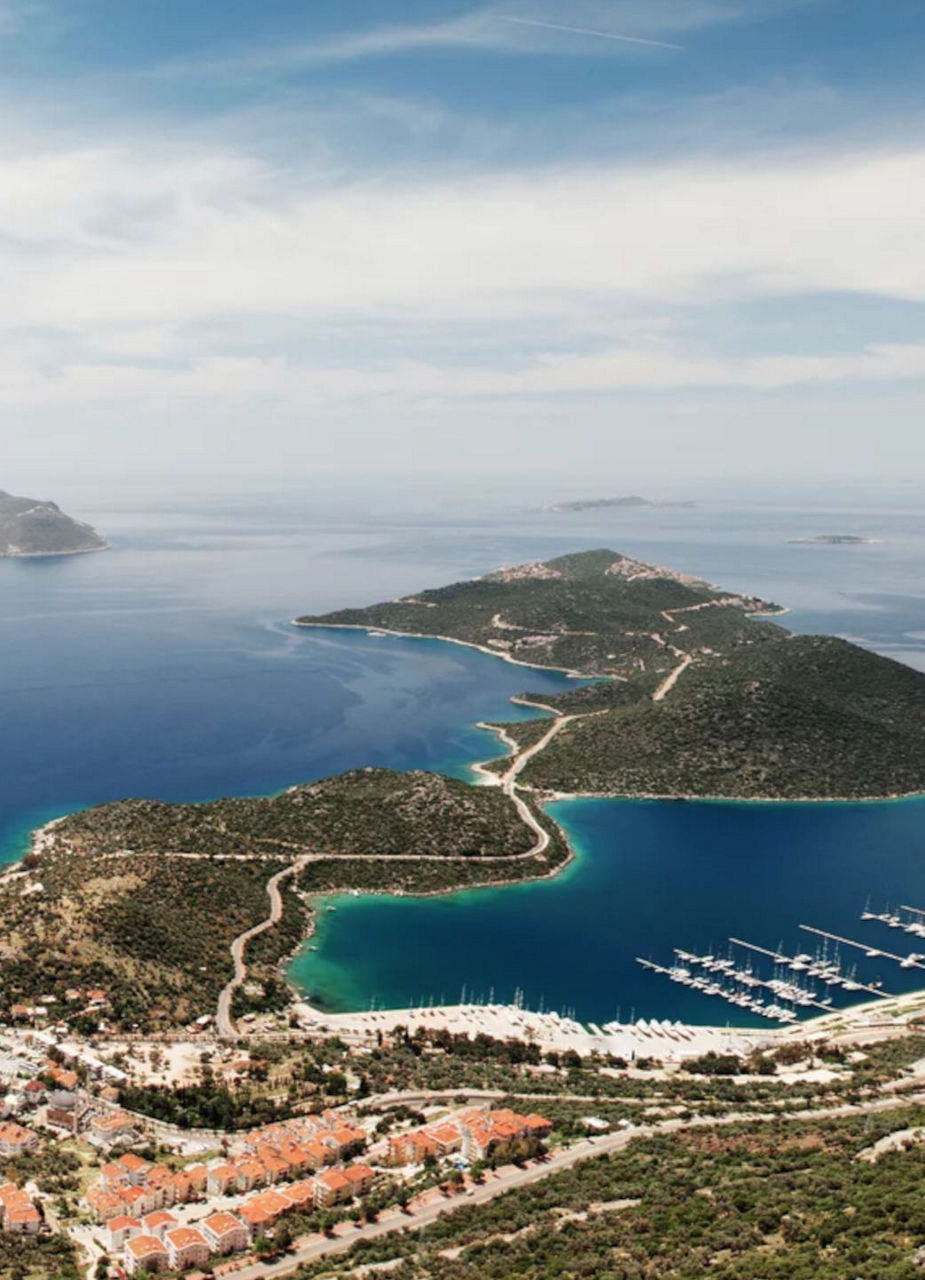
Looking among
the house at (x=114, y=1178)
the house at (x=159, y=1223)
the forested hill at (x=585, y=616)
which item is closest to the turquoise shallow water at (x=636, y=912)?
the house at (x=114, y=1178)

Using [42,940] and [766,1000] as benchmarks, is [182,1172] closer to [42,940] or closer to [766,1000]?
[42,940]

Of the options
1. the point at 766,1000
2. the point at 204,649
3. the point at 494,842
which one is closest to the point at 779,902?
the point at 766,1000

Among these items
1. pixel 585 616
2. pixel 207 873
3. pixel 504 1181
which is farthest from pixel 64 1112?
pixel 585 616

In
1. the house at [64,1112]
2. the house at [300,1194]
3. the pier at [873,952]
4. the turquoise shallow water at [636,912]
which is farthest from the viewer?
the pier at [873,952]

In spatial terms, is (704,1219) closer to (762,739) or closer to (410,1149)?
(410,1149)

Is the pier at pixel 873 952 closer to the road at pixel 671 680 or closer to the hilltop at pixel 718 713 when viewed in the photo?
the hilltop at pixel 718 713
